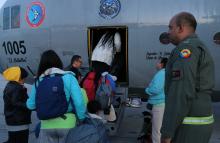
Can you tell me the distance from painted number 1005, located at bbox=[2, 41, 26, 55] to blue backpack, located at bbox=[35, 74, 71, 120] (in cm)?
567

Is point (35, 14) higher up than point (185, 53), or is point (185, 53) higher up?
point (35, 14)

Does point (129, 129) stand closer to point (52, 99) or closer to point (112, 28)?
point (112, 28)

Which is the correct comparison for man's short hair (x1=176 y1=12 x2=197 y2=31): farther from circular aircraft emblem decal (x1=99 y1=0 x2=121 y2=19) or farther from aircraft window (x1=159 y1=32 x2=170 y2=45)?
circular aircraft emblem decal (x1=99 y1=0 x2=121 y2=19)

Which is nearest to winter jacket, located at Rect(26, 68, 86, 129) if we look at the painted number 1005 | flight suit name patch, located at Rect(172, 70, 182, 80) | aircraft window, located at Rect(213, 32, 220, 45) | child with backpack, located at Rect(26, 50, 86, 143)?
child with backpack, located at Rect(26, 50, 86, 143)

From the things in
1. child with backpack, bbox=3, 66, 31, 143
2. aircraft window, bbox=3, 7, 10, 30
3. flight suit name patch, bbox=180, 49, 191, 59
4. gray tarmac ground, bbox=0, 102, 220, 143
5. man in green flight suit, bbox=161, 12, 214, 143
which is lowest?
gray tarmac ground, bbox=0, 102, 220, 143

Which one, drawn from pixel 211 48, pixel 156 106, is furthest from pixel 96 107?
pixel 211 48

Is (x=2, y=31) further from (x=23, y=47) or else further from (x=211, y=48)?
(x=211, y=48)

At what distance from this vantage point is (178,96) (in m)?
3.16

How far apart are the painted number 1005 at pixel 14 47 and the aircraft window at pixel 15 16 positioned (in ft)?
1.45

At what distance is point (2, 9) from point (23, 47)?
1.63 m

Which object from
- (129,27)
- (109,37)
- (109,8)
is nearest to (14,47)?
(109,37)

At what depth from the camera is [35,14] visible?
9523mm

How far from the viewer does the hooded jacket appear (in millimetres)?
5691

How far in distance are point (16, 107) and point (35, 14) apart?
4.28 meters
